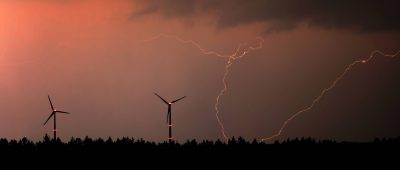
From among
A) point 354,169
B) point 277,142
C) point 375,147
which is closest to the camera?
point 354,169

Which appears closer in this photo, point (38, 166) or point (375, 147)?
point (38, 166)

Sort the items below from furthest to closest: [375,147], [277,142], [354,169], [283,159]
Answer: [277,142]
[375,147]
[283,159]
[354,169]

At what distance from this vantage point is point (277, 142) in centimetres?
5981

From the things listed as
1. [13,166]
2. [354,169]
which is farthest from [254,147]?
[13,166]

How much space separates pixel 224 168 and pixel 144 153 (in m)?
7.23

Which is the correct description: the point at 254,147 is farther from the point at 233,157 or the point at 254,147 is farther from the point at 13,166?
the point at 13,166

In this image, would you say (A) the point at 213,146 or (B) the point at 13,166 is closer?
(B) the point at 13,166

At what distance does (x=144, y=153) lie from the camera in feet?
178

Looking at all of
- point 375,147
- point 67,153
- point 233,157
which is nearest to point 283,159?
point 233,157

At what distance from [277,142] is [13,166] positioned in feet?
58.1

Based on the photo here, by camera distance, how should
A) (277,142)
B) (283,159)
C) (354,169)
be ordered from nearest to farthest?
1. (354,169)
2. (283,159)
3. (277,142)

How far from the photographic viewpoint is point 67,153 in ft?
173

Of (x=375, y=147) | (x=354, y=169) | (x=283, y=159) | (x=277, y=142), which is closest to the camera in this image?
Result: (x=354, y=169)

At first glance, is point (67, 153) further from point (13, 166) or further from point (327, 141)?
point (327, 141)
